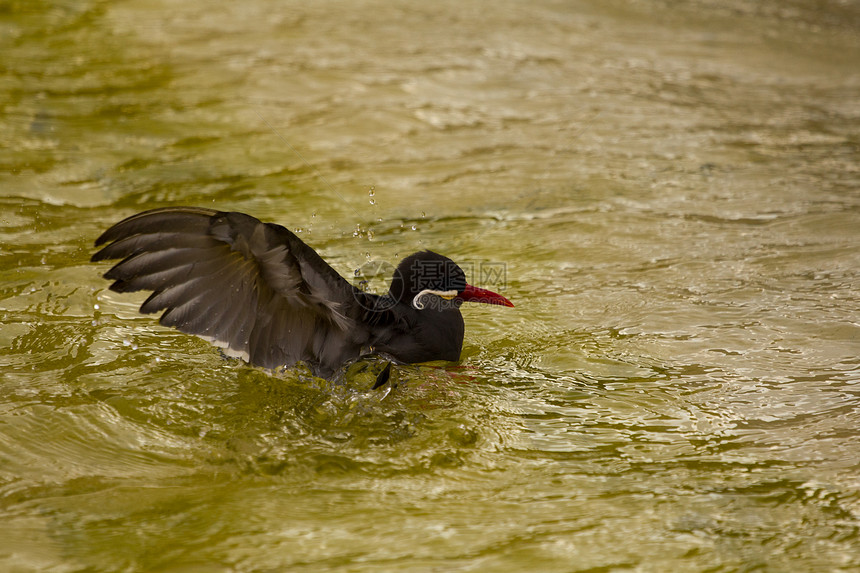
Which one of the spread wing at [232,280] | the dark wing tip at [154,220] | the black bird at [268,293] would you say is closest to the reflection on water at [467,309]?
the black bird at [268,293]

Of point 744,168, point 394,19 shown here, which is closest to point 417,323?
point 744,168

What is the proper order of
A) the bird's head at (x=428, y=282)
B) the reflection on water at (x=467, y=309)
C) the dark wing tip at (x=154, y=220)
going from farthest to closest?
the bird's head at (x=428, y=282) → the dark wing tip at (x=154, y=220) → the reflection on water at (x=467, y=309)

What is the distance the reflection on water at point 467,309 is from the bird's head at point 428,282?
0.39m

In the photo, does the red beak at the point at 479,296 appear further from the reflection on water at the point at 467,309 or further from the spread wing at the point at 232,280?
the spread wing at the point at 232,280

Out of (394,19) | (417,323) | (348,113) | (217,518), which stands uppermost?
(394,19)

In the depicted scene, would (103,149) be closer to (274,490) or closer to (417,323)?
(417,323)

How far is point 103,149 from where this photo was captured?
7.41 m

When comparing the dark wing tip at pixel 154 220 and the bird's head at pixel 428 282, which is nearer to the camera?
the dark wing tip at pixel 154 220

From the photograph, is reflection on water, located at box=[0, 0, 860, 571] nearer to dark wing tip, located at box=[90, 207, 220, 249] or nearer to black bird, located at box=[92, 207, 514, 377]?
black bird, located at box=[92, 207, 514, 377]

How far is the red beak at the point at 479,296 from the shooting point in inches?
181

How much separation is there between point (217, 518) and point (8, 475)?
995 mm

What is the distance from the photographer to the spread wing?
3668mm

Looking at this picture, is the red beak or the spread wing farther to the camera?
the red beak

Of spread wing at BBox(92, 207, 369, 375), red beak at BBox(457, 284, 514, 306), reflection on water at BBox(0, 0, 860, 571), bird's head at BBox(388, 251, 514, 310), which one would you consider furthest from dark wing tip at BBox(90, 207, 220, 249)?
red beak at BBox(457, 284, 514, 306)
